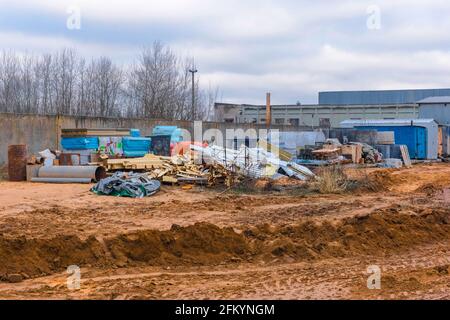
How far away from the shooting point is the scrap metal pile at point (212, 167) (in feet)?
65.4

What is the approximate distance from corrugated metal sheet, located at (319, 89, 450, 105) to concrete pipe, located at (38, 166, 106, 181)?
185ft

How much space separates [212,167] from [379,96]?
61.8m

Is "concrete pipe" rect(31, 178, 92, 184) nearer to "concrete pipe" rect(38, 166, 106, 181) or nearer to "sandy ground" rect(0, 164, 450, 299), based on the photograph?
"concrete pipe" rect(38, 166, 106, 181)

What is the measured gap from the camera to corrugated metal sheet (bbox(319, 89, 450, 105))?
74188 mm

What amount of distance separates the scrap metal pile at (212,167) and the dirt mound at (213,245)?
27.3 feet

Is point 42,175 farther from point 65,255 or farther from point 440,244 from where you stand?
point 440,244

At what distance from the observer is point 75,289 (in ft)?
24.6

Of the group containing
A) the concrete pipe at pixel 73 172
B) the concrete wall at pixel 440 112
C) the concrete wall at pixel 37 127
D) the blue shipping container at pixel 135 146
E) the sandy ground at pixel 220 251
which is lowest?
the sandy ground at pixel 220 251

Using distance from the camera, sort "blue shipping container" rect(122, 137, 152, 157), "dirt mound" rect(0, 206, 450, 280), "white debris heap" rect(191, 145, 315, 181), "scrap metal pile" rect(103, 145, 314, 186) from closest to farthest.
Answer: "dirt mound" rect(0, 206, 450, 280) → "scrap metal pile" rect(103, 145, 314, 186) → "white debris heap" rect(191, 145, 315, 181) → "blue shipping container" rect(122, 137, 152, 157)

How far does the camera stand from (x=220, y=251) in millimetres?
9766

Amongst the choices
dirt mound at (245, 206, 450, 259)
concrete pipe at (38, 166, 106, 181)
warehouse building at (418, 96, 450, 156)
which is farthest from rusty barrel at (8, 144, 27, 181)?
warehouse building at (418, 96, 450, 156)

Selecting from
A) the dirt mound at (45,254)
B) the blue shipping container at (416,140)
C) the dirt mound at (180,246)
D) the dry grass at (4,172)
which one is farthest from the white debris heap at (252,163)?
the blue shipping container at (416,140)

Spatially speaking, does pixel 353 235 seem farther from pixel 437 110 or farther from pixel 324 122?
pixel 324 122

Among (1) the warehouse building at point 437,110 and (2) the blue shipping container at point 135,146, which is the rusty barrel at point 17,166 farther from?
(1) the warehouse building at point 437,110
